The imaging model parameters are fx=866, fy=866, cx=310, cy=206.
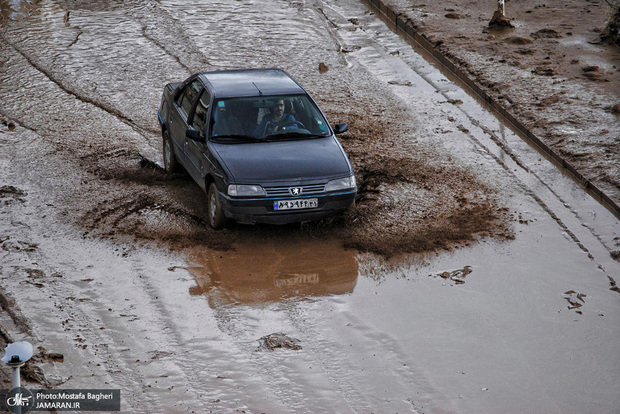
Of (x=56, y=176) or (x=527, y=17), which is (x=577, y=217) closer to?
(x=56, y=176)

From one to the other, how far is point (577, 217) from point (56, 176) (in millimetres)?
7155

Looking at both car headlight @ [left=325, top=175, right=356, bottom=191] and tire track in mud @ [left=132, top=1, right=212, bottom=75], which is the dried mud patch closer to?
car headlight @ [left=325, top=175, right=356, bottom=191]

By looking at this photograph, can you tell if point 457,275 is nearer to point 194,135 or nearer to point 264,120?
point 264,120

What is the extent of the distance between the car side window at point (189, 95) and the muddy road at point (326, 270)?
3.59 feet

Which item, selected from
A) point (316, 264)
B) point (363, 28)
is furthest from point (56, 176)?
point (363, 28)

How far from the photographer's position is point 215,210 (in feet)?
34.3

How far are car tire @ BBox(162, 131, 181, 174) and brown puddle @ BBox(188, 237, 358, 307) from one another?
239 centimetres

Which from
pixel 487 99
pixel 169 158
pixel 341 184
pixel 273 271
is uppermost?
pixel 341 184

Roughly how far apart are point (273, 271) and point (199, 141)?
6.99 feet

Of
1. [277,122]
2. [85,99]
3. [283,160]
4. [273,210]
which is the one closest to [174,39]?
[85,99]

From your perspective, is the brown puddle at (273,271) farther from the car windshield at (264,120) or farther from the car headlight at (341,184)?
the car windshield at (264,120)

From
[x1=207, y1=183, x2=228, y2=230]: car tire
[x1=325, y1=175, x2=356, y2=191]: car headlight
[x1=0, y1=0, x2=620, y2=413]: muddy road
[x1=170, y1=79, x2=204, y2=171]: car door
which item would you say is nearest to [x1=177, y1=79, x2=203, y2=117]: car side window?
[x1=170, y1=79, x2=204, y2=171]: car door

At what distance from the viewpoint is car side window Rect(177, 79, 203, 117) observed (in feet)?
37.9

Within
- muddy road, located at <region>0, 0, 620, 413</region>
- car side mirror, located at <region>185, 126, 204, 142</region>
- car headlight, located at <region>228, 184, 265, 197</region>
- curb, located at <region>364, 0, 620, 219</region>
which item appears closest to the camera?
muddy road, located at <region>0, 0, 620, 413</region>
